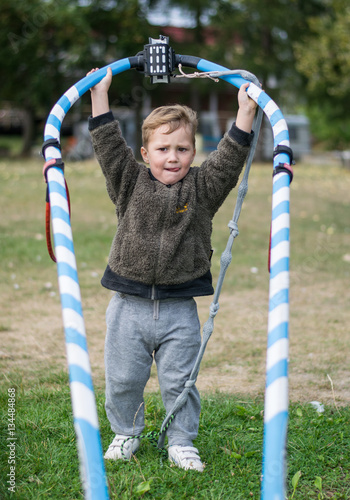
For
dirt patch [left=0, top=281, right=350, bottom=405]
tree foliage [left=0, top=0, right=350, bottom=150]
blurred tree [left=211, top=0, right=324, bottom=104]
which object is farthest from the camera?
blurred tree [left=211, top=0, right=324, bottom=104]

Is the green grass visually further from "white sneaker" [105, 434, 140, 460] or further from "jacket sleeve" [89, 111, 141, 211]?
"jacket sleeve" [89, 111, 141, 211]

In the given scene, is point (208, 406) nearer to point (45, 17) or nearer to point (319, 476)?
point (319, 476)

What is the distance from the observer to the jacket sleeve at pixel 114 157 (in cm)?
261

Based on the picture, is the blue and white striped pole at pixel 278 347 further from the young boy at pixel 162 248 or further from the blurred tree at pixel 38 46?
the blurred tree at pixel 38 46

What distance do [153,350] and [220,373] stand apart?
145cm

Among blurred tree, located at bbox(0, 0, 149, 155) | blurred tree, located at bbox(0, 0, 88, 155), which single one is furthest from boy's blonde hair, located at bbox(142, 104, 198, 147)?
blurred tree, located at bbox(0, 0, 88, 155)

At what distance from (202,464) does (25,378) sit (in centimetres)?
162

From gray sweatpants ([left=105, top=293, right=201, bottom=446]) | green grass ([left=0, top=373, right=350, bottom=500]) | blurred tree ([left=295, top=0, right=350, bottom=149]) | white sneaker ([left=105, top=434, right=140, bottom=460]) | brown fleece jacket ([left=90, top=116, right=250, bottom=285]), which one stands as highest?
blurred tree ([left=295, top=0, right=350, bottom=149])

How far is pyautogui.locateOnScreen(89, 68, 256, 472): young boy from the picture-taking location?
2633mm

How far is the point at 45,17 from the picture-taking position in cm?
2252

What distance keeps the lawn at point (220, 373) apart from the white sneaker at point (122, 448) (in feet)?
0.17

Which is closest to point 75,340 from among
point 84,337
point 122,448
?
point 84,337

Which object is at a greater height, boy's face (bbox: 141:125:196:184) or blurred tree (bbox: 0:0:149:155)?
blurred tree (bbox: 0:0:149:155)

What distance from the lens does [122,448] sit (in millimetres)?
2783
